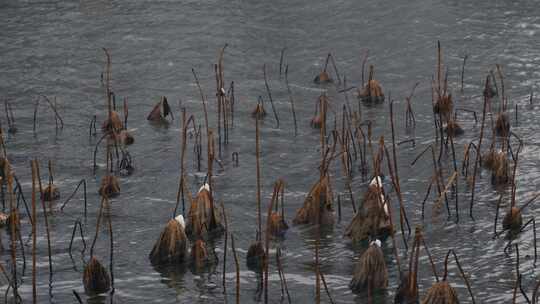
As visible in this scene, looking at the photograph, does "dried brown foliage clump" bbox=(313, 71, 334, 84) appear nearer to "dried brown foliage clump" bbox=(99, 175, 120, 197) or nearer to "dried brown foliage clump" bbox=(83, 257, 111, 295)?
"dried brown foliage clump" bbox=(99, 175, 120, 197)

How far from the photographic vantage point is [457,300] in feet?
28.3

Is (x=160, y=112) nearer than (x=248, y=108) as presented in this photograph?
Yes

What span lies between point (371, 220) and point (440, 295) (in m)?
2.22

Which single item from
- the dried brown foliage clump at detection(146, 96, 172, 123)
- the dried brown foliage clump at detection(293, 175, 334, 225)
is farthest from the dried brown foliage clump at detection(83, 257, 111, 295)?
the dried brown foliage clump at detection(146, 96, 172, 123)

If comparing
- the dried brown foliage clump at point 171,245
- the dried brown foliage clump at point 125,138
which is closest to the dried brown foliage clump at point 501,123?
the dried brown foliage clump at point 125,138

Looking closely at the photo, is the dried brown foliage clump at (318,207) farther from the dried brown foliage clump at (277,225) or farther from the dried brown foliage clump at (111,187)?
the dried brown foliage clump at (111,187)

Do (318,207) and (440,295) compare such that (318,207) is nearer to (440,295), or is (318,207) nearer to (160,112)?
(440,295)

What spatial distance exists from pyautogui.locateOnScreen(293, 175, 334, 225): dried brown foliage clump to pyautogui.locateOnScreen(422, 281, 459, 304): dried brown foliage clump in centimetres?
262

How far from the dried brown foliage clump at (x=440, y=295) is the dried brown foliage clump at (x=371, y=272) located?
87 cm

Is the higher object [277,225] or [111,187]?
[111,187]

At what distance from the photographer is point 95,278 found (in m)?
9.52

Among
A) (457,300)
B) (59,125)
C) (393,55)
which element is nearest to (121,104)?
(59,125)

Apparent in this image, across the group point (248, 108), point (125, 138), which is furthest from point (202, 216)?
point (248, 108)

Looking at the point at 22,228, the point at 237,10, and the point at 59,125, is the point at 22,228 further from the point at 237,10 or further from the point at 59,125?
the point at 237,10
